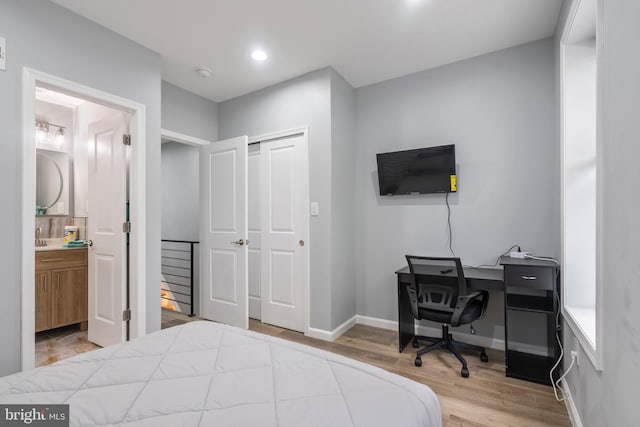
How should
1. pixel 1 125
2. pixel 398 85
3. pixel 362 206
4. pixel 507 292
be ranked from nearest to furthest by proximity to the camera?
pixel 1 125 → pixel 507 292 → pixel 398 85 → pixel 362 206

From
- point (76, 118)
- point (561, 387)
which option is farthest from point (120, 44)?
point (561, 387)

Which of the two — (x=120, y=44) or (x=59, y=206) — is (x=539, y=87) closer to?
(x=120, y=44)

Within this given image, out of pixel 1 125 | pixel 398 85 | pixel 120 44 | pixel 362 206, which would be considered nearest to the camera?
pixel 1 125

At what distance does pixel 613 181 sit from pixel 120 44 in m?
3.39

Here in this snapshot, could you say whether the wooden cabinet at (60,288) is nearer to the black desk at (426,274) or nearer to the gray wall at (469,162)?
the gray wall at (469,162)

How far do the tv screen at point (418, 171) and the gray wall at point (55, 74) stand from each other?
2.30 meters

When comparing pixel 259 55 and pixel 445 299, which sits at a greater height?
pixel 259 55

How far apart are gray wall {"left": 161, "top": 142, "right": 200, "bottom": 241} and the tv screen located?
2.67 metres

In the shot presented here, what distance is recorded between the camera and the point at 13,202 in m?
1.87

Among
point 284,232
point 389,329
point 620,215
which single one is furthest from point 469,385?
point 284,232

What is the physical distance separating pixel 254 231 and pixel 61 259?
203 centimetres

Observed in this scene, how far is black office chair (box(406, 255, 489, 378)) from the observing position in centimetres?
233

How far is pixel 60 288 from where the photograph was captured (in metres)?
3.11

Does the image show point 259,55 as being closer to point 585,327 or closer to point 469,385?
point 585,327
